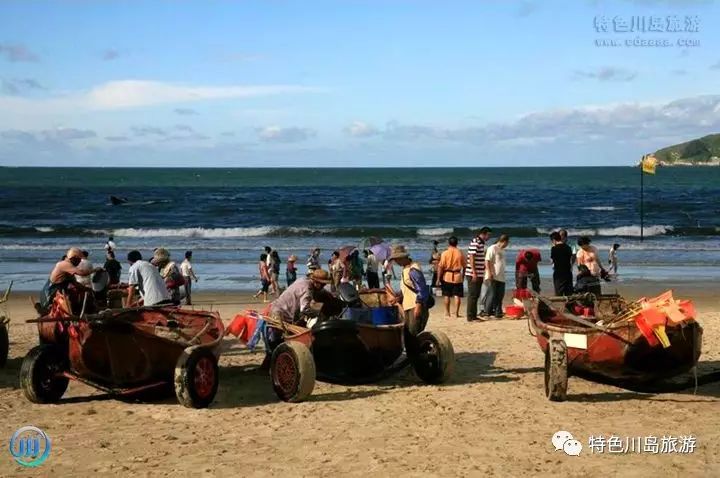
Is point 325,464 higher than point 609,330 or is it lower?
lower

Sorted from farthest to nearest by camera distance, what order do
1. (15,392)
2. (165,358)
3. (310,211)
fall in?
(310,211) < (15,392) < (165,358)

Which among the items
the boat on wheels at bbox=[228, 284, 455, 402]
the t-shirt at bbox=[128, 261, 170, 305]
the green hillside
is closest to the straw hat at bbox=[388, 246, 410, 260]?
the boat on wheels at bbox=[228, 284, 455, 402]

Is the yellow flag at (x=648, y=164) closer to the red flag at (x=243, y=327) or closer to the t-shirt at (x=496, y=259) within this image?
the t-shirt at (x=496, y=259)

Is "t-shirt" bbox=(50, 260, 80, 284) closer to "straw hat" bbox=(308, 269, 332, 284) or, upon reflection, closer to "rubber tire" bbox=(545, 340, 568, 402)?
"straw hat" bbox=(308, 269, 332, 284)

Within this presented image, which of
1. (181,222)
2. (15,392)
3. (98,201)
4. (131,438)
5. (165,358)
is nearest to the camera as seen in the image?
(131,438)

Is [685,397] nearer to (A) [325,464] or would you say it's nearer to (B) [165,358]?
(A) [325,464]

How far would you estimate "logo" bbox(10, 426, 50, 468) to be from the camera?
731 cm

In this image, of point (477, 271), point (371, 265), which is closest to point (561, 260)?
point (477, 271)

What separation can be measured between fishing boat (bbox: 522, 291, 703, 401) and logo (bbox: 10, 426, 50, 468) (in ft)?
15.6

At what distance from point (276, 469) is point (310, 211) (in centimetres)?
4606

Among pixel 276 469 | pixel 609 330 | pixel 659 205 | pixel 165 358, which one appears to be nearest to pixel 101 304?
pixel 165 358

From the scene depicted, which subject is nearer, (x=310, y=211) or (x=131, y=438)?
(x=131, y=438)

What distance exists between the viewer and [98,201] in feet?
209

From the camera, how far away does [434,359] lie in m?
9.91
